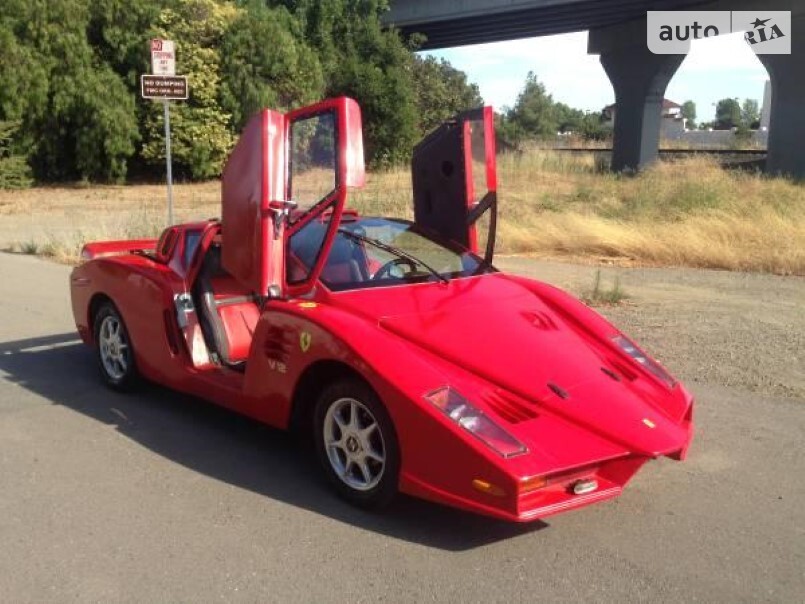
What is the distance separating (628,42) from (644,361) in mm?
34483

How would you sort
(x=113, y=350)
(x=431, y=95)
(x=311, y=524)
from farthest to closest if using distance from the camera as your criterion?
(x=431, y=95), (x=113, y=350), (x=311, y=524)

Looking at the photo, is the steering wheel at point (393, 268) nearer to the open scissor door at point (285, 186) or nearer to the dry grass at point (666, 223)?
the open scissor door at point (285, 186)

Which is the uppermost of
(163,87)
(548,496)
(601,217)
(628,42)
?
(628,42)

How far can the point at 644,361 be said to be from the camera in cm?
448

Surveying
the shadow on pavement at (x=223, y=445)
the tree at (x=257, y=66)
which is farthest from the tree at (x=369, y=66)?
the shadow on pavement at (x=223, y=445)

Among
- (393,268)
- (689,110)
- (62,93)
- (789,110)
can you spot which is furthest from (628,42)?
(689,110)

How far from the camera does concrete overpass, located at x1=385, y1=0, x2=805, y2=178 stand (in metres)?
28.4

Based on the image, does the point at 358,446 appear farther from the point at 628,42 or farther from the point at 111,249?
the point at 628,42

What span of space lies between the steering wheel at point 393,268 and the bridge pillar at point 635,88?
30734 millimetres

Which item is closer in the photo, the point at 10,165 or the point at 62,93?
the point at 62,93

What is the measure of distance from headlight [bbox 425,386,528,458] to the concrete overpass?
90.5ft

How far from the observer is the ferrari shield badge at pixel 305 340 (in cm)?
410

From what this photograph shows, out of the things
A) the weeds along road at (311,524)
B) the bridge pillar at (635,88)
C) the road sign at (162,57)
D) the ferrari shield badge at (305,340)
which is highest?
the bridge pillar at (635,88)

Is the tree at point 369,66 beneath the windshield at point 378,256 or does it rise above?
above
